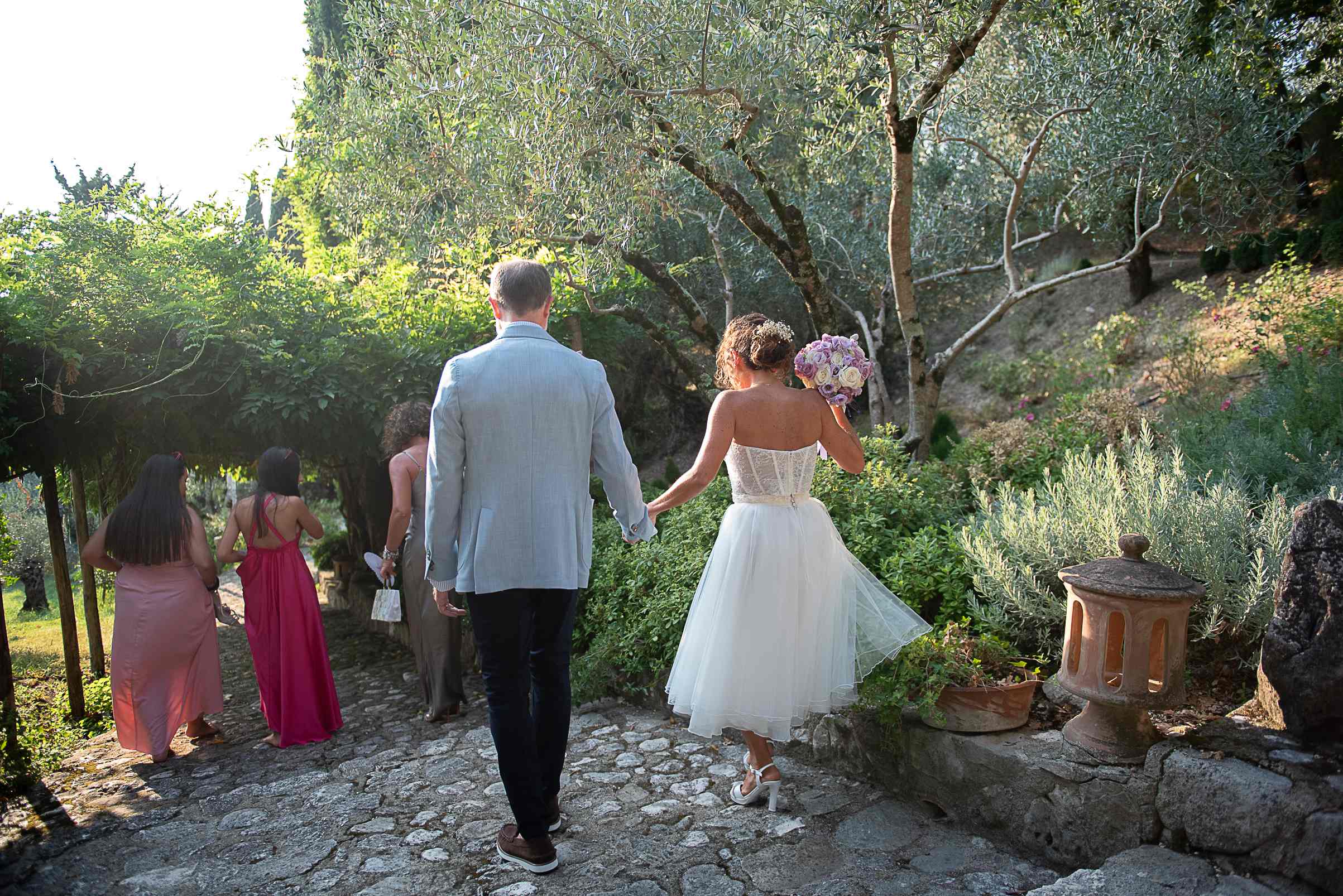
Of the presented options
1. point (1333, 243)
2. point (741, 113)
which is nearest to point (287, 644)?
point (741, 113)

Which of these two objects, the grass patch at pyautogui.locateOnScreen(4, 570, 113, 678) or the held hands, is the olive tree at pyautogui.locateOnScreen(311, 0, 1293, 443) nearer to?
the held hands

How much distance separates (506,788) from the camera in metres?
2.99

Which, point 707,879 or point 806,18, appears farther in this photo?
point 806,18

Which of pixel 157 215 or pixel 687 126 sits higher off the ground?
pixel 687 126

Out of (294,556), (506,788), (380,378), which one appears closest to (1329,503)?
(506,788)

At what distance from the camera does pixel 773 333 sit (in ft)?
11.8

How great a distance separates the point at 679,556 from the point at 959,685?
2.34m

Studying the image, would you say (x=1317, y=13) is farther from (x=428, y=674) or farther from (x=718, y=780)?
(x=428, y=674)

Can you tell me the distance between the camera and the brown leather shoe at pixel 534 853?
3.07m

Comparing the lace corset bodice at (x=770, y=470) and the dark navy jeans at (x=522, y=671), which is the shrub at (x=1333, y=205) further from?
the dark navy jeans at (x=522, y=671)

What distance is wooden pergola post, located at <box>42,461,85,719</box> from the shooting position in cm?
565

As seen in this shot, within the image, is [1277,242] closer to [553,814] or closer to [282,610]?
[553,814]

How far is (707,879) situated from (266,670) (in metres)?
3.20

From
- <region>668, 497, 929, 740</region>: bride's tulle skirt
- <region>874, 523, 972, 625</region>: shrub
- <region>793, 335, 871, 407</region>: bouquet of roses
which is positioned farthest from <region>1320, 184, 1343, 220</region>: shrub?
<region>668, 497, 929, 740</region>: bride's tulle skirt
